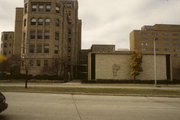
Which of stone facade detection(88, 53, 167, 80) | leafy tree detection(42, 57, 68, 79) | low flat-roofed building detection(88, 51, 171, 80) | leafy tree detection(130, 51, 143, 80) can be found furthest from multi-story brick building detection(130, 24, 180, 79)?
leafy tree detection(42, 57, 68, 79)

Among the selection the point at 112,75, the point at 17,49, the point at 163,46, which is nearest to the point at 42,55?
the point at 17,49

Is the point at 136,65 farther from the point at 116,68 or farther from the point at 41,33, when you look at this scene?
the point at 41,33

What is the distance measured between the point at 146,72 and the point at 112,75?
7928mm

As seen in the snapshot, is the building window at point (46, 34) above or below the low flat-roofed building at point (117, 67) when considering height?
above

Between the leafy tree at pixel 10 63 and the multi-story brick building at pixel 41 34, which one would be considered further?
the multi-story brick building at pixel 41 34

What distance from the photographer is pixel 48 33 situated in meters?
47.8

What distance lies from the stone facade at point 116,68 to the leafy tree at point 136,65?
1.20 m

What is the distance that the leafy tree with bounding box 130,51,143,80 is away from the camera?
37.3m

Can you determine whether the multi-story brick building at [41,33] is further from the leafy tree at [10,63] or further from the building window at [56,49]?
the leafy tree at [10,63]

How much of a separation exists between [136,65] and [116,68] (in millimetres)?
4484

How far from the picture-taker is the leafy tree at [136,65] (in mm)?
37266

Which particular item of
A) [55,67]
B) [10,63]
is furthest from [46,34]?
[10,63]

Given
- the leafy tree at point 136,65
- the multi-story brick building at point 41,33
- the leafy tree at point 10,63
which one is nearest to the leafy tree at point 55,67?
the multi-story brick building at point 41,33

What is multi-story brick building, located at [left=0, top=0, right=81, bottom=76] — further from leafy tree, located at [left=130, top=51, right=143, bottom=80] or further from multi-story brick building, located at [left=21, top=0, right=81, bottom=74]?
leafy tree, located at [left=130, top=51, right=143, bottom=80]
